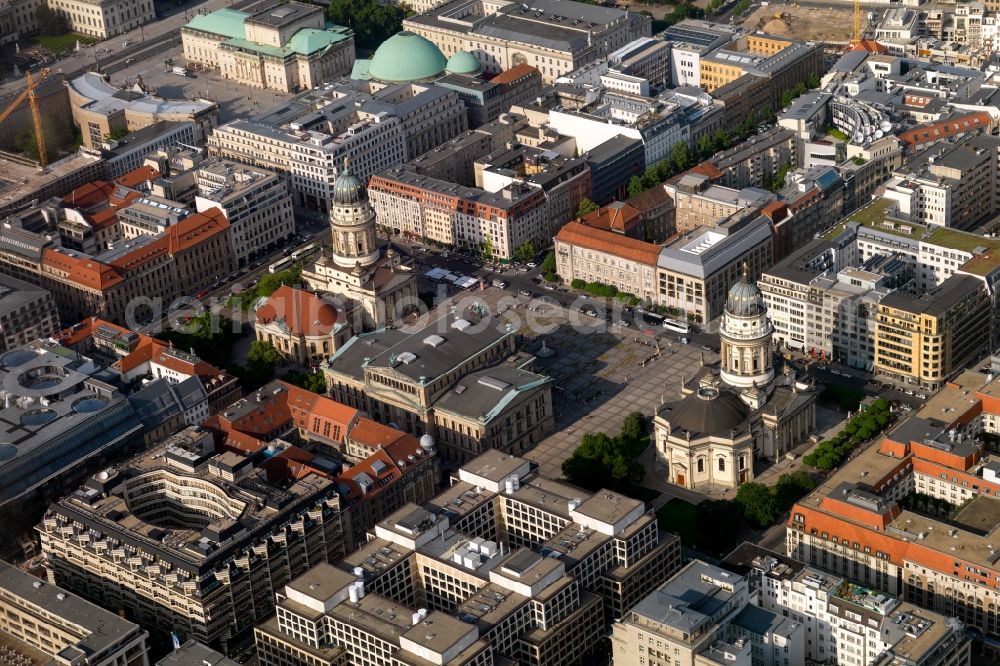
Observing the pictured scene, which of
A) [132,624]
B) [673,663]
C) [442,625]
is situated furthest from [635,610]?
[132,624]

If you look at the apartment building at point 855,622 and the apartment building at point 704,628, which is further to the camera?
the apartment building at point 704,628

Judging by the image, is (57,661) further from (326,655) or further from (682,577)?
(682,577)

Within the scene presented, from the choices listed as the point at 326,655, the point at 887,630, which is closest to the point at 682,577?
the point at 887,630

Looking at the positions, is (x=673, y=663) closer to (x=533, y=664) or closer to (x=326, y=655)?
(x=533, y=664)
